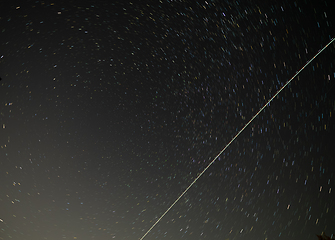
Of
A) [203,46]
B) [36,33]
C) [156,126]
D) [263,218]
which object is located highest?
[36,33]

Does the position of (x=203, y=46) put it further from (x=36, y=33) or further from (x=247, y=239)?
(x=247, y=239)

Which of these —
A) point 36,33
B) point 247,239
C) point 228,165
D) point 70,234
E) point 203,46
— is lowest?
point 247,239

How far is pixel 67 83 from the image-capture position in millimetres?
1626

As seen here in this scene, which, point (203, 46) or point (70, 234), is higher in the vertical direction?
point (203, 46)

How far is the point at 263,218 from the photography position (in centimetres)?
142

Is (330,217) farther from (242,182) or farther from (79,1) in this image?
(79,1)

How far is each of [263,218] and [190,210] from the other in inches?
16.3

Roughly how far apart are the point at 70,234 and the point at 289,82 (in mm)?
1543

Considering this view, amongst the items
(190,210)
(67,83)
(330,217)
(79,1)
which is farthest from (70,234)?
(330,217)

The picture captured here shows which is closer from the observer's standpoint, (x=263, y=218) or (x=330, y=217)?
(x=330, y=217)

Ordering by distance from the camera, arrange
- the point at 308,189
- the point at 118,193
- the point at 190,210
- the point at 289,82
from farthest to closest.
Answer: the point at 118,193, the point at 190,210, the point at 308,189, the point at 289,82

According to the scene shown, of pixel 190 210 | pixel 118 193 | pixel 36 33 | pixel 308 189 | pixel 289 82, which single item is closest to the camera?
pixel 289 82

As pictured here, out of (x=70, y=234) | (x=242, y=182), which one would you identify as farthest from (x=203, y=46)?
(x=70, y=234)

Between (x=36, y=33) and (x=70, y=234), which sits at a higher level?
(x=36, y=33)
